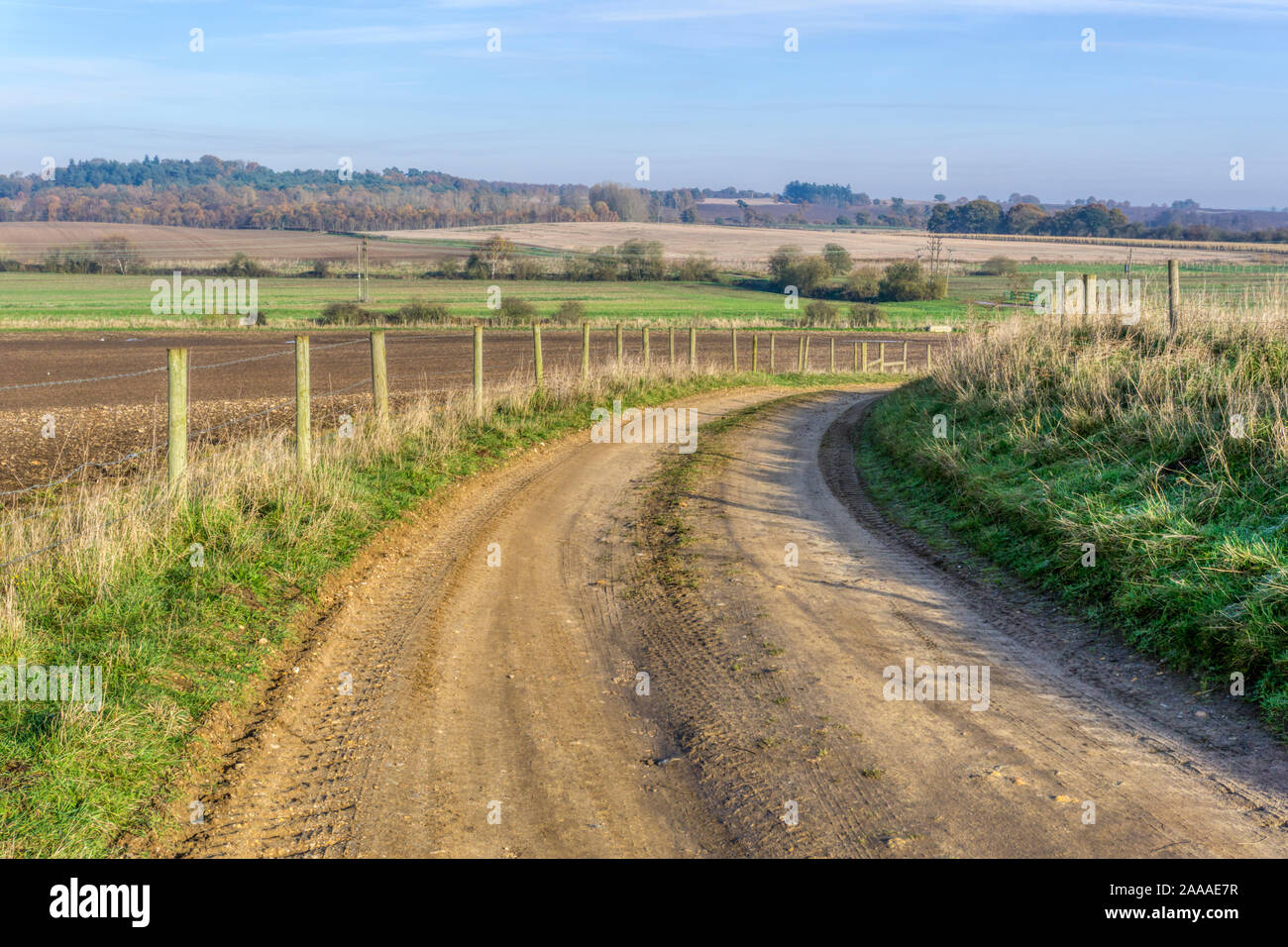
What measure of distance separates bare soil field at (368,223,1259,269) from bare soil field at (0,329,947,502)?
64.3m

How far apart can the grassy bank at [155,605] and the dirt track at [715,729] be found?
0.37 m

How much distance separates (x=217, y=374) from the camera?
3114cm

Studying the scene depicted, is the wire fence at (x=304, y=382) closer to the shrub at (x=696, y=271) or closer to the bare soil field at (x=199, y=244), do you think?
the shrub at (x=696, y=271)

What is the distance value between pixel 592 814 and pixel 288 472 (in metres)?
6.68

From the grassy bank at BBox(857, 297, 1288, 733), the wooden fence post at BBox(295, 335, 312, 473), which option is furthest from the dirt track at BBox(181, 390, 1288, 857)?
the wooden fence post at BBox(295, 335, 312, 473)

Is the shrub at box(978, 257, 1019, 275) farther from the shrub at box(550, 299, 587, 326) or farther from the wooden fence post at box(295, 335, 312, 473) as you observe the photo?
the wooden fence post at box(295, 335, 312, 473)

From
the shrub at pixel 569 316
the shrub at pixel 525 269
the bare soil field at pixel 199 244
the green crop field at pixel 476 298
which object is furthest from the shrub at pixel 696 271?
the shrub at pixel 569 316

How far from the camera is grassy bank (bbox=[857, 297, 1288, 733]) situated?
6.76m

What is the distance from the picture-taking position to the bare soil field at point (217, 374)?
15969 mm
